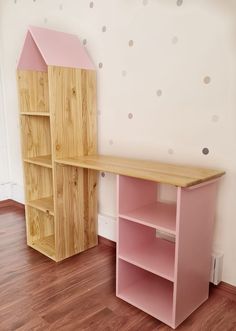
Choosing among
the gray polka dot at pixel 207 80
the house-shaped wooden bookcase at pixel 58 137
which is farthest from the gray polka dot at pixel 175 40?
the house-shaped wooden bookcase at pixel 58 137

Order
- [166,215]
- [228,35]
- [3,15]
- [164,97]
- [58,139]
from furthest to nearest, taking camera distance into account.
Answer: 1. [3,15]
2. [58,139]
3. [164,97]
4. [166,215]
5. [228,35]

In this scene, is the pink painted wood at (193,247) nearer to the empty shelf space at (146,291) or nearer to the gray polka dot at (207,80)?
the empty shelf space at (146,291)

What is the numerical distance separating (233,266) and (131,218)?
649 mm

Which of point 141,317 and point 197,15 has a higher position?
point 197,15

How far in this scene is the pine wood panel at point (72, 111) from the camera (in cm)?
192

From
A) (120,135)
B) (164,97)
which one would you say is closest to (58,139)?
(120,135)

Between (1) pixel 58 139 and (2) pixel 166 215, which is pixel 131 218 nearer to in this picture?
(2) pixel 166 215

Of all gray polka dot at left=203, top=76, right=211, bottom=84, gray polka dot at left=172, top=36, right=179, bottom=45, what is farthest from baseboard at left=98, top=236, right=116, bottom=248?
gray polka dot at left=172, top=36, right=179, bottom=45

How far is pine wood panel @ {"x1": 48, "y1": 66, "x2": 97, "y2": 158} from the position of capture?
6.28 feet

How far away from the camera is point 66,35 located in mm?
2129

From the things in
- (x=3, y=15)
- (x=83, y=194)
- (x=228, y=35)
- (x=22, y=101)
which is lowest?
(x=83, y=194)

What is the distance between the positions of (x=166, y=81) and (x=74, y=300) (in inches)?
53.4

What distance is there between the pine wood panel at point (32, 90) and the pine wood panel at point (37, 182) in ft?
1.45

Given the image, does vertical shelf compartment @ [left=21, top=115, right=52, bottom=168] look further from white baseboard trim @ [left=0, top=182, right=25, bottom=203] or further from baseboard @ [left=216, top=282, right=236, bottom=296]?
baseboard @ [left=216, top=282, right=236, bottom=296]
